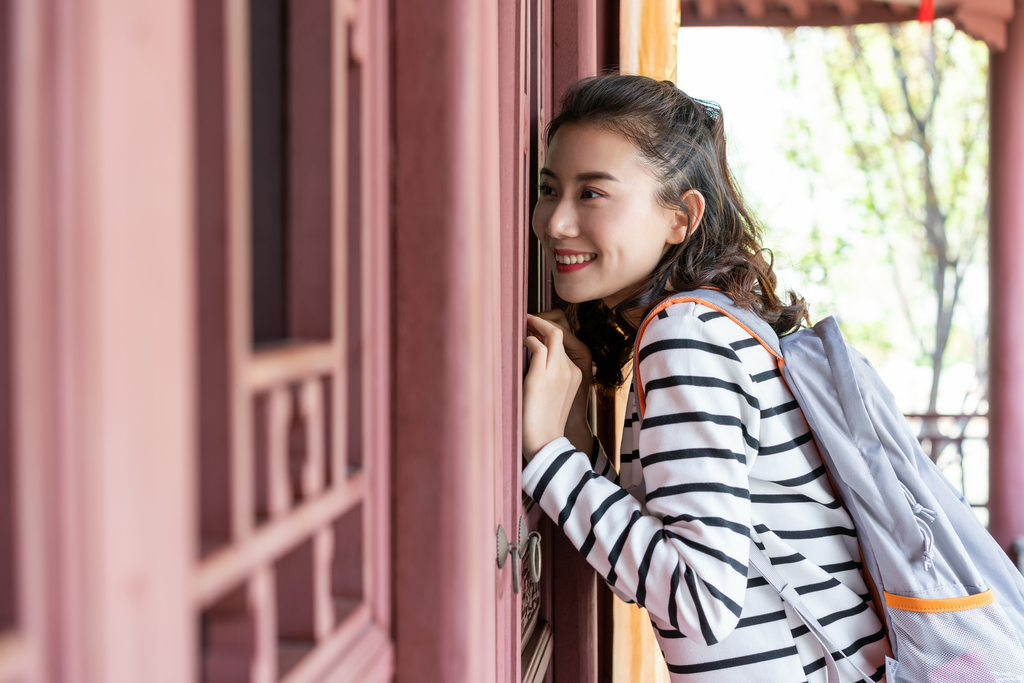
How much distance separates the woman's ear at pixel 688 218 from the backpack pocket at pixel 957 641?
1.82 ft

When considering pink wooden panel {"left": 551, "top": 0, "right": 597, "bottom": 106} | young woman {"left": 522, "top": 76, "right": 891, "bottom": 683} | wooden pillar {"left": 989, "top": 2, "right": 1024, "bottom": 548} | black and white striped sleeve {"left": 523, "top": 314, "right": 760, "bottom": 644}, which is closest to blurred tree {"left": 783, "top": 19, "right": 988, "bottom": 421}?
wooden pillar {"left": 989, "top": 2, "right": 1024, "bottom": 548}

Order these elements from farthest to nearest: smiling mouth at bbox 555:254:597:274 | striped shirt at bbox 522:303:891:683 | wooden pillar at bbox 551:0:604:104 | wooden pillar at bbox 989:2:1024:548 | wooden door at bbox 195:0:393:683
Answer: wooden pillar at bbox 989:2:1024:548
wooden pillar at bbox 551:0:604:104
smiling mouth at bbox 555:254:597:274
striped shirt at bbox 522:303:891:683
wooden door at bbox 195:0:393:683

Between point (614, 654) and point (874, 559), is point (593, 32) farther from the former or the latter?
point (614, 654)

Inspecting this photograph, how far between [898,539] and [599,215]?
56 cm

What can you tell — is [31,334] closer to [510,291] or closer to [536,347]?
[510,291]

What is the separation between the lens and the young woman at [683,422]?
2.84 feet

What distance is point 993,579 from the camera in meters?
0.98

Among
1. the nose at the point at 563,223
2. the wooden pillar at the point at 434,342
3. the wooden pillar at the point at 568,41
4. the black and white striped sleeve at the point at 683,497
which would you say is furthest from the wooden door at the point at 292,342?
the wooden pillar at the point at 568,41

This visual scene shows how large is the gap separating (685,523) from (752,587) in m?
0.19

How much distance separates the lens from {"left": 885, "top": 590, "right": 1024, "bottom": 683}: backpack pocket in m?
0.88

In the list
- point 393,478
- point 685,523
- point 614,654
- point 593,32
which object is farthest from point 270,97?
point 614,654

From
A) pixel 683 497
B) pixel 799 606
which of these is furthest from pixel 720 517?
pixel 799 606

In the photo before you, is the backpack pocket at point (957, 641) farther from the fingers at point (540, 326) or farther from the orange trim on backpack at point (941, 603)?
the fingers at point (540, 326)

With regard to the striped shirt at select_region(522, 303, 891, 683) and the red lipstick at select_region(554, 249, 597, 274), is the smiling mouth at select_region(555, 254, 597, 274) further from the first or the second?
the striped shirt at select_region(522, 303, 891, 683)
